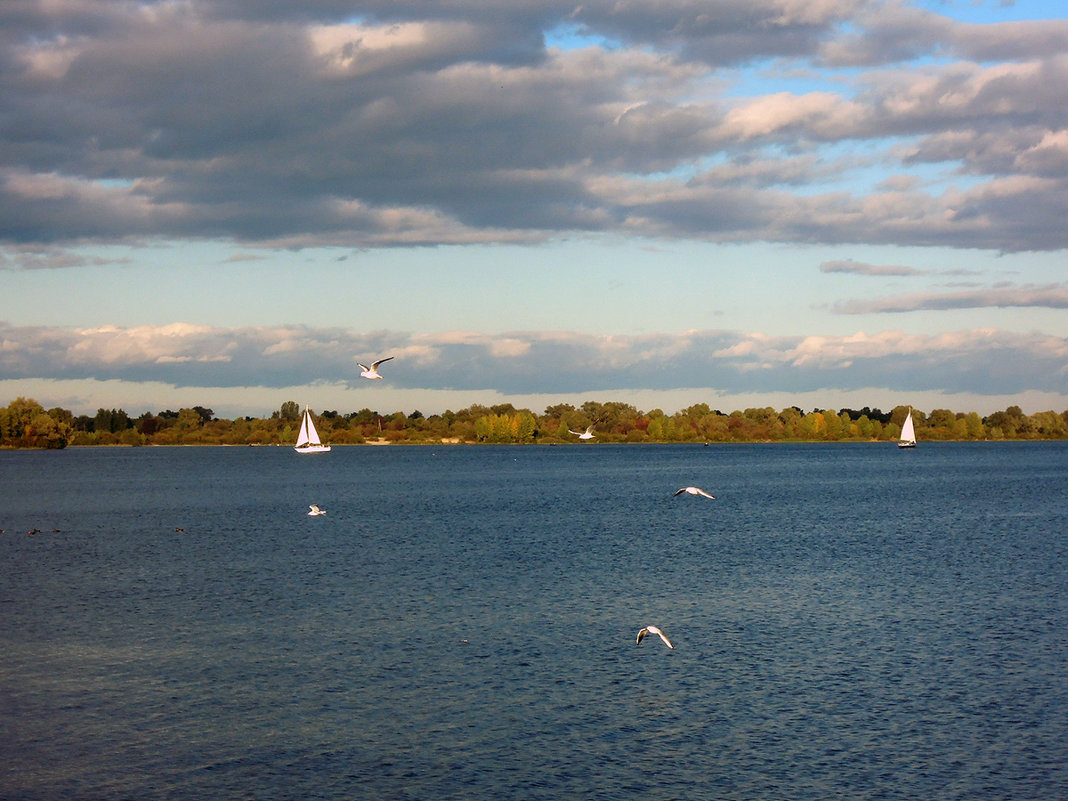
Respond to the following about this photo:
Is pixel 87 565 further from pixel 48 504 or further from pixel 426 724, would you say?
pixel 48 504

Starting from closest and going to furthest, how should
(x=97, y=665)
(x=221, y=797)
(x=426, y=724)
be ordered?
1. (x=221, y=797)
2. (x=426, y=724)
3. (x=97, y=665)

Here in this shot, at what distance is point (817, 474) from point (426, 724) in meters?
176

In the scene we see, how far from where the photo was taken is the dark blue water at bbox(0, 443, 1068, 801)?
2734 centimetres

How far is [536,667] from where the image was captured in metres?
37.7

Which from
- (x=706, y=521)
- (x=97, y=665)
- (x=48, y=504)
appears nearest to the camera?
(x=97, y=665)

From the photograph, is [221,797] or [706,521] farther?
[706,521]

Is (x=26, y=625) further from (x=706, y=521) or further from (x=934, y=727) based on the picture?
(x=706, y=521)

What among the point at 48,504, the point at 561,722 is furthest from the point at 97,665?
the point at 48,504

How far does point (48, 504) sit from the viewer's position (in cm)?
12625

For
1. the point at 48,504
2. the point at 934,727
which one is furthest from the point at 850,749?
the point at 48,504

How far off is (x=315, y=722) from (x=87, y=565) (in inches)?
1685

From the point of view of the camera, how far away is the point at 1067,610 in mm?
49062

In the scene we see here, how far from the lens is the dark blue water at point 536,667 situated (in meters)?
27.3

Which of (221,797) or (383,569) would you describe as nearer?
(221,797)
